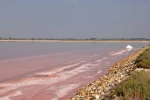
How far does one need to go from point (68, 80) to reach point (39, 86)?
279cm

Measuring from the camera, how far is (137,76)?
11375 mm

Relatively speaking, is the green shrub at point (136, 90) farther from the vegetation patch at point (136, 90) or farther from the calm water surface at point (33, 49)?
the calm water surface at point (33, 49)

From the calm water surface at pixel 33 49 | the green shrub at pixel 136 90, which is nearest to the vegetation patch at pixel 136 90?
the green shrub at pixel 136 90

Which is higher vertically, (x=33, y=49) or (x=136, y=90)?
(x=136, y=90)

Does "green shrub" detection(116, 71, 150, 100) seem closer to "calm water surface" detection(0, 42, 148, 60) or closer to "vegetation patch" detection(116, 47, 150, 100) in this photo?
"vegetation patch" detection(116, 47, 150, 100)

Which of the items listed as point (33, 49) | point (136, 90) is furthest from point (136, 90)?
point (33, 49)

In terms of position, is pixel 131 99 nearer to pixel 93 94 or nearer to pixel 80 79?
pixel 93 94

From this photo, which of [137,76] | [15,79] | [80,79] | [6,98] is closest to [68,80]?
[80,79]

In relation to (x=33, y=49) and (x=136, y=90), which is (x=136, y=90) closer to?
(x=136, y=90)

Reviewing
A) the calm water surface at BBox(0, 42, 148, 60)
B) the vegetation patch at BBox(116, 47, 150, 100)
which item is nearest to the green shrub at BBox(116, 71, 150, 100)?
the vegetation patch at BBox(116, 47, 150, 100)

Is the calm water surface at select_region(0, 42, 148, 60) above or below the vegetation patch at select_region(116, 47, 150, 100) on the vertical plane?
below

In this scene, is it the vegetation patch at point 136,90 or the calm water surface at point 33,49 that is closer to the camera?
the vegetation patch at point 136,90

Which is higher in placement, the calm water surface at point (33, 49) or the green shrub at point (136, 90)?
the green shrub at point (136, 90)

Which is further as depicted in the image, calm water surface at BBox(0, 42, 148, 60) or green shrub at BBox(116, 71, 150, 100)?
calm water surface at BBox(0, 42, 148, 60)
